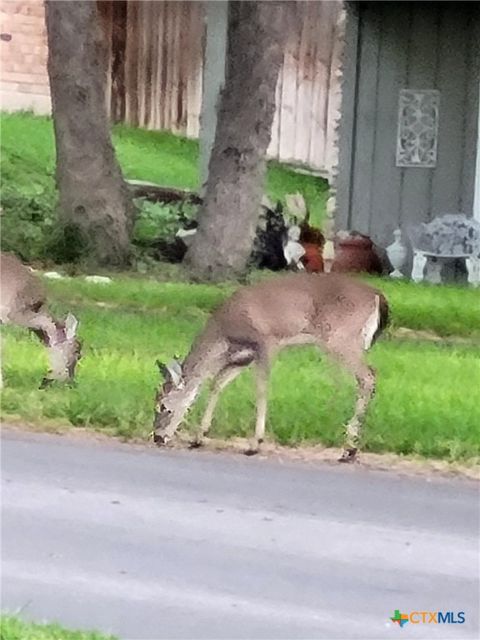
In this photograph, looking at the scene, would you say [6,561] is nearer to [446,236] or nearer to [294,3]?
[294,3]

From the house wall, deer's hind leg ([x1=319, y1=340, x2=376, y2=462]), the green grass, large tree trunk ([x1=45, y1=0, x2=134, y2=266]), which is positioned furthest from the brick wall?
the house wall

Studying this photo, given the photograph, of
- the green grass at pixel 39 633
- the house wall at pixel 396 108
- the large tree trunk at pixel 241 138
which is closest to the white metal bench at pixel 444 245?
Result: the house wall at pixel 396 108

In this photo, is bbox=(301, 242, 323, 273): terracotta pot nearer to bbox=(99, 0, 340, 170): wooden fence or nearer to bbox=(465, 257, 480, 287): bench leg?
bbox=(99, 0, 340, 170): wooden fence

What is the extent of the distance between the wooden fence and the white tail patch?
3.17 feet

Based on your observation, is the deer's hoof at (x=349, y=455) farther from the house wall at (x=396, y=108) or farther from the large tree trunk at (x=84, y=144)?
the house wall at (x=396, y=108)

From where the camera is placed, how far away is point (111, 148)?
2.86 metres

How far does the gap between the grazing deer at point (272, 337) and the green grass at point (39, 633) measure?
41 cm

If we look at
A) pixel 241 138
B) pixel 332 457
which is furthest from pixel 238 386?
pixel 241 138

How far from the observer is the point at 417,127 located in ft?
14.4

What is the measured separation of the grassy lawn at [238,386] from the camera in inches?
84.7

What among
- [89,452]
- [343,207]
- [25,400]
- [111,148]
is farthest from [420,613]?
[343,207]

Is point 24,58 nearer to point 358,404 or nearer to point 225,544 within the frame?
point 358,404

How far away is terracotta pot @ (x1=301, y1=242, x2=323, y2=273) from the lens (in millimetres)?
3087

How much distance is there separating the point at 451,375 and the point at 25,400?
2.27 feet
